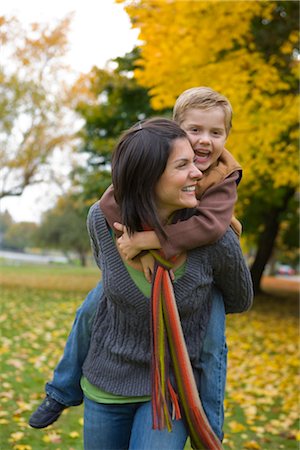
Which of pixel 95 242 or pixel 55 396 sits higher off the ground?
pixel 95 242

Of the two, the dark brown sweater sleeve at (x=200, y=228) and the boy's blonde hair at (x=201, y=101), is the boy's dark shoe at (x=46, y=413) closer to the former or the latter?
the dark brown sweater sleeve at (x=200, y=228)

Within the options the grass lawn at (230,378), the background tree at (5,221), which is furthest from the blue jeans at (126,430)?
the background tree at (5,221)

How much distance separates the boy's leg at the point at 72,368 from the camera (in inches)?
87.2

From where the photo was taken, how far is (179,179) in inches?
74.0

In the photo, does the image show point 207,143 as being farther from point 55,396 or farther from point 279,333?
point 279,333

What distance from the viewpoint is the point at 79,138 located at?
57.7 feet

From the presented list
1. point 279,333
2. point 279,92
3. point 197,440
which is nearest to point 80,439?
point 197,440

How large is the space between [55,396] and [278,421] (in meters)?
3.57

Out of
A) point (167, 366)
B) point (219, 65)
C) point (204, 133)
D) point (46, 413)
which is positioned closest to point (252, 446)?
point (46, 413)

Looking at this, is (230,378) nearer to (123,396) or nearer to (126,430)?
(126,430)

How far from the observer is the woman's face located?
74.2 inches

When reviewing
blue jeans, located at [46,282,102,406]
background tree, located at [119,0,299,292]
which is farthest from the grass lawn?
background tree, located at [119,0,299,292]

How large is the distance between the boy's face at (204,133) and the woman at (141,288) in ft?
0.39

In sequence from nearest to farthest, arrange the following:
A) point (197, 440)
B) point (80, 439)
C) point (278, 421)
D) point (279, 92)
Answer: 1. point (197, 440)
2. point (80, 439)
3. point (278, 421)
4. point (279, 92)
